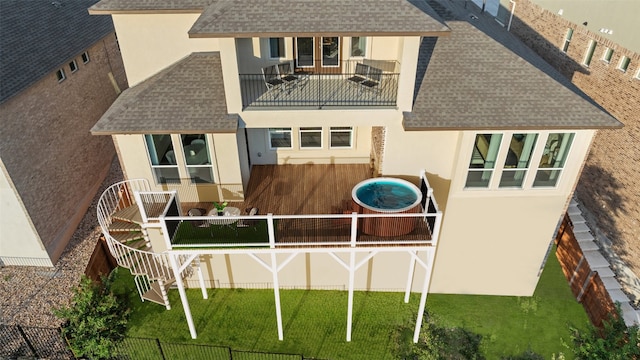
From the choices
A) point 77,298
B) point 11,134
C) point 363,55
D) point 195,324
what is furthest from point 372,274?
point 11,134

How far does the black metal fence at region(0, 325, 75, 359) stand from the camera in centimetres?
1464

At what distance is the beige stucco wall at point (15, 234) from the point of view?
16516 mm

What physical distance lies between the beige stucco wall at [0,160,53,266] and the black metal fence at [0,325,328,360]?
3812 millimetres

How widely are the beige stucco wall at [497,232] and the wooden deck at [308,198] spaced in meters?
2.48

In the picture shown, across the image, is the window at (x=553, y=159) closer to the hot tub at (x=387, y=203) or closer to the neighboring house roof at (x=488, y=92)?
the neighboring house roof at (x=488, y=92)

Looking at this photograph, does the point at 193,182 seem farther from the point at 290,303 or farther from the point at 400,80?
the point at 400,80

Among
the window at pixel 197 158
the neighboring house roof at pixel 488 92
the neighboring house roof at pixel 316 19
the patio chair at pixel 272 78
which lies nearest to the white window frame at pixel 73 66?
the window at pixel 197 158

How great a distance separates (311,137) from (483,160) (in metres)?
7.10

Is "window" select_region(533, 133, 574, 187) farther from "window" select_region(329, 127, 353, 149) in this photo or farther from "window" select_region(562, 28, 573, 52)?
"window" select_region(562, 28, 573, 52)

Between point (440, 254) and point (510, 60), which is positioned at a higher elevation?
point (510, 60)

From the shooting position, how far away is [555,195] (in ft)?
48.4

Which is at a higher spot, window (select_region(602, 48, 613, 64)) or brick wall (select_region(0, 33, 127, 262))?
window (select_region(602, 48, 613, 64))

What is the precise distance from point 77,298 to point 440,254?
45.0 ft

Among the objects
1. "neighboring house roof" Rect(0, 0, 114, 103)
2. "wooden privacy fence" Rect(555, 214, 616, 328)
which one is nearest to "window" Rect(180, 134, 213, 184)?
"neighboring house roof" Rect(0, 0, 114, 103)
